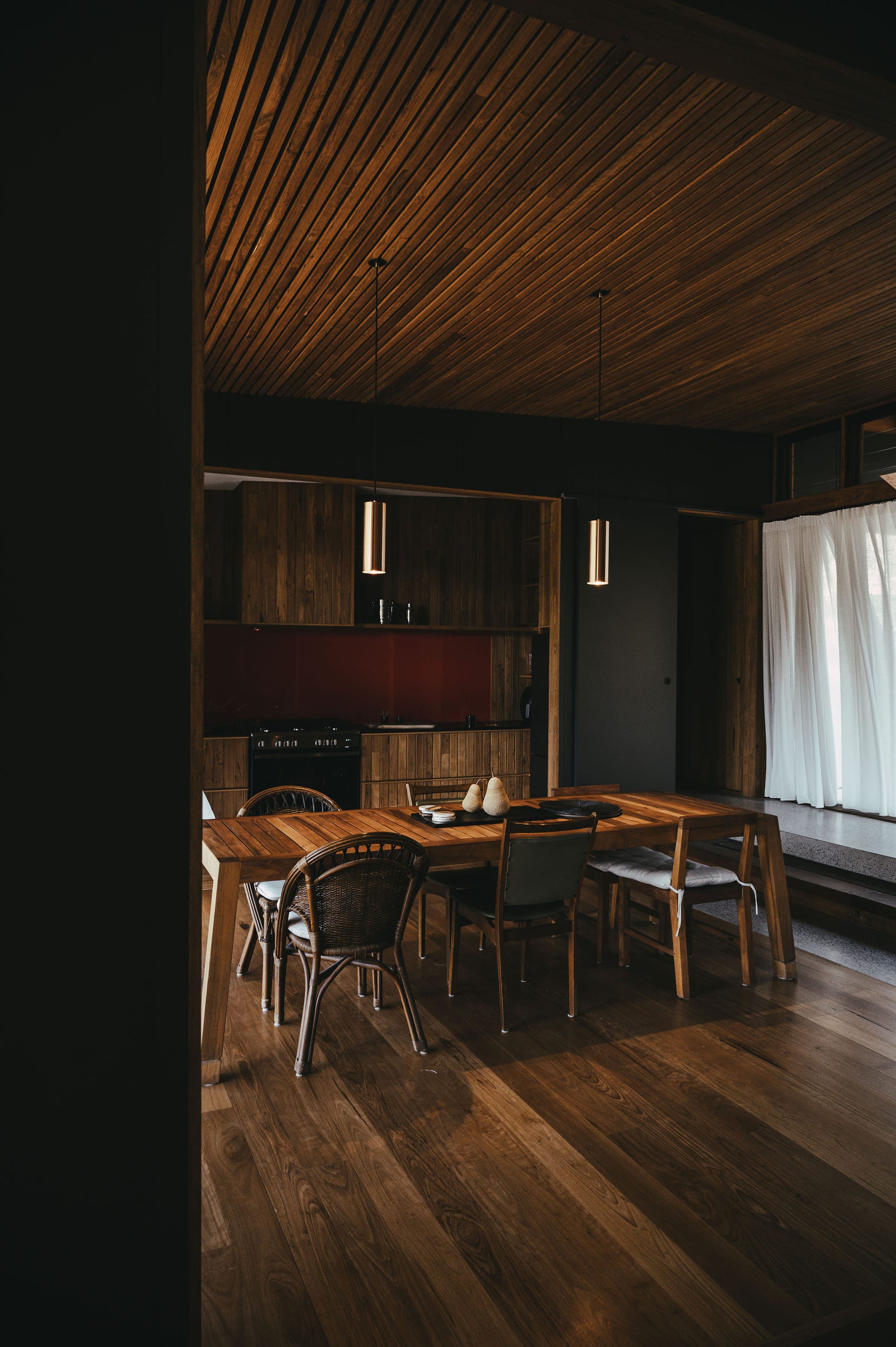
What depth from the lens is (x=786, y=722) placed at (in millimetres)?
7125

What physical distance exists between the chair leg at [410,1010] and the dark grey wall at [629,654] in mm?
3675

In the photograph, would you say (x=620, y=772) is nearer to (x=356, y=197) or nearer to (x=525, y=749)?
(x=525, y=749)

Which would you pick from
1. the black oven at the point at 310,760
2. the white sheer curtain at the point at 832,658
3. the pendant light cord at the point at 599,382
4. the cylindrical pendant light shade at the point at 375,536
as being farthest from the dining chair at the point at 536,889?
the white sheer curtain at the point at 832,658

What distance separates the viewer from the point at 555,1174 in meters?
2.29

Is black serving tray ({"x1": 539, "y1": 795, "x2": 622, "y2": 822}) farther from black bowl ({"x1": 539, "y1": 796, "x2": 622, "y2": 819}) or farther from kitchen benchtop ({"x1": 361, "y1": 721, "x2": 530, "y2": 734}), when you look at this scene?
kitchen benchtop ({"x1": 361, "y1": 721, "x2": 530, "y2": 734})

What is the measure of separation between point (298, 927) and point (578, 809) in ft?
4.70

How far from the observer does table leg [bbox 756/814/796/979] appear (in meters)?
3.82

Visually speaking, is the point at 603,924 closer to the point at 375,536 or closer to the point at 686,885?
the point at 686,885

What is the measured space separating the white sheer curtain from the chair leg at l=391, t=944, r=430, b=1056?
15.8ft

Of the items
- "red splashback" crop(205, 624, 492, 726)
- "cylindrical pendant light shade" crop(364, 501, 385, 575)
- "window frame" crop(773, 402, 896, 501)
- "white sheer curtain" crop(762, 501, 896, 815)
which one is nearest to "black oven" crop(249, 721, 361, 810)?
"red splashback" crop(205, 624, 492, 726)

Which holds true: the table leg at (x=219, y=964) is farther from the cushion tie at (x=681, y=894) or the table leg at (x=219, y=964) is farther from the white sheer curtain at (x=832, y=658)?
the white sheer curtain at (x=832, y=658)

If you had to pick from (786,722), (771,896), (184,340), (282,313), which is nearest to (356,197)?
(282,313)

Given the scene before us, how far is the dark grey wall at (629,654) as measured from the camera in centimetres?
662

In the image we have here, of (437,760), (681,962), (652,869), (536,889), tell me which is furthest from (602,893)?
(437,760)
